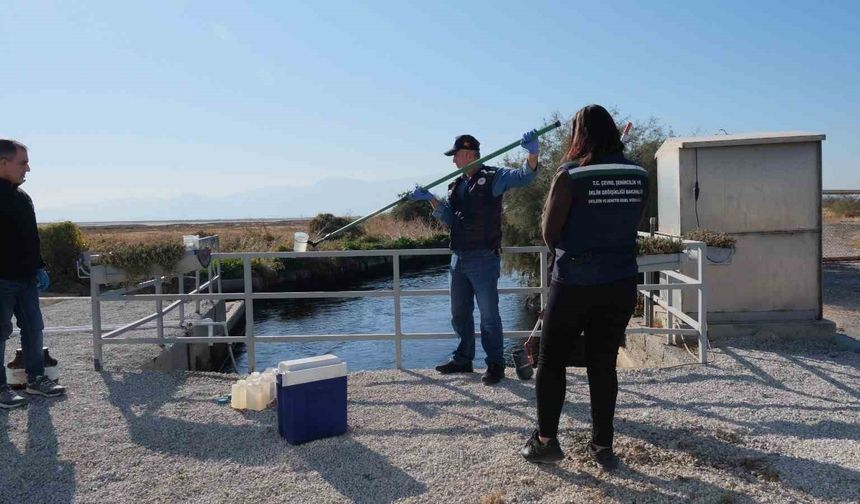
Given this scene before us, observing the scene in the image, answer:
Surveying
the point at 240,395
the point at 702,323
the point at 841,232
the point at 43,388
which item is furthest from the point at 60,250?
the point at 841,232

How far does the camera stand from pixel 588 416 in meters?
4.26

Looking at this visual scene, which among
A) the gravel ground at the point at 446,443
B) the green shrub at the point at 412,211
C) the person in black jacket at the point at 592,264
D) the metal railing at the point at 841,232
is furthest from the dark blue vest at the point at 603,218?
the green shrub at the point at 412,211

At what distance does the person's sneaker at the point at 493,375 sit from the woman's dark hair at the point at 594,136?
222 cm

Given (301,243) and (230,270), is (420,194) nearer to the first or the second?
(301,243)

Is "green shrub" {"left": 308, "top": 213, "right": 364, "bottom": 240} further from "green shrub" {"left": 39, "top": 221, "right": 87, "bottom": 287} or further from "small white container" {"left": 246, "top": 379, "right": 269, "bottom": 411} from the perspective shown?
"small white container" {"left": 246, "top": 379, "right": 269, "bottom": 411}

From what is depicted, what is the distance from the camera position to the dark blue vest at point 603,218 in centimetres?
319

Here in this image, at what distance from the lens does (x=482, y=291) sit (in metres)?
5.04

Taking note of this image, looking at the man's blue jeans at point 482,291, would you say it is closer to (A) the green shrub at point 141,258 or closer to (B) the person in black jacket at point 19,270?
(A) the green shrub at point 141,258

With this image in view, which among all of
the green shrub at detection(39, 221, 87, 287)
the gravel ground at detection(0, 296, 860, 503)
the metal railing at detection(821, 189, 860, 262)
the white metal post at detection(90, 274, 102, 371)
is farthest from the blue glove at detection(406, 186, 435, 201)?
the green shrub at detection(39, 221, 87, 287)

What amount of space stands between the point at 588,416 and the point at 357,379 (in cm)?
199

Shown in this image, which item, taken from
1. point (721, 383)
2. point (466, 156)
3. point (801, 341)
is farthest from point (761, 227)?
point (466, 156)

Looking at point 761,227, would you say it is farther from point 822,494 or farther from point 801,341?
point 822,494

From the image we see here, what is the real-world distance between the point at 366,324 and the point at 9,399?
983 centimetres

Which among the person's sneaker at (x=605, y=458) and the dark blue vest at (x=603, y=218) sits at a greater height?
the dark blue vest at (x=603, y=218)
